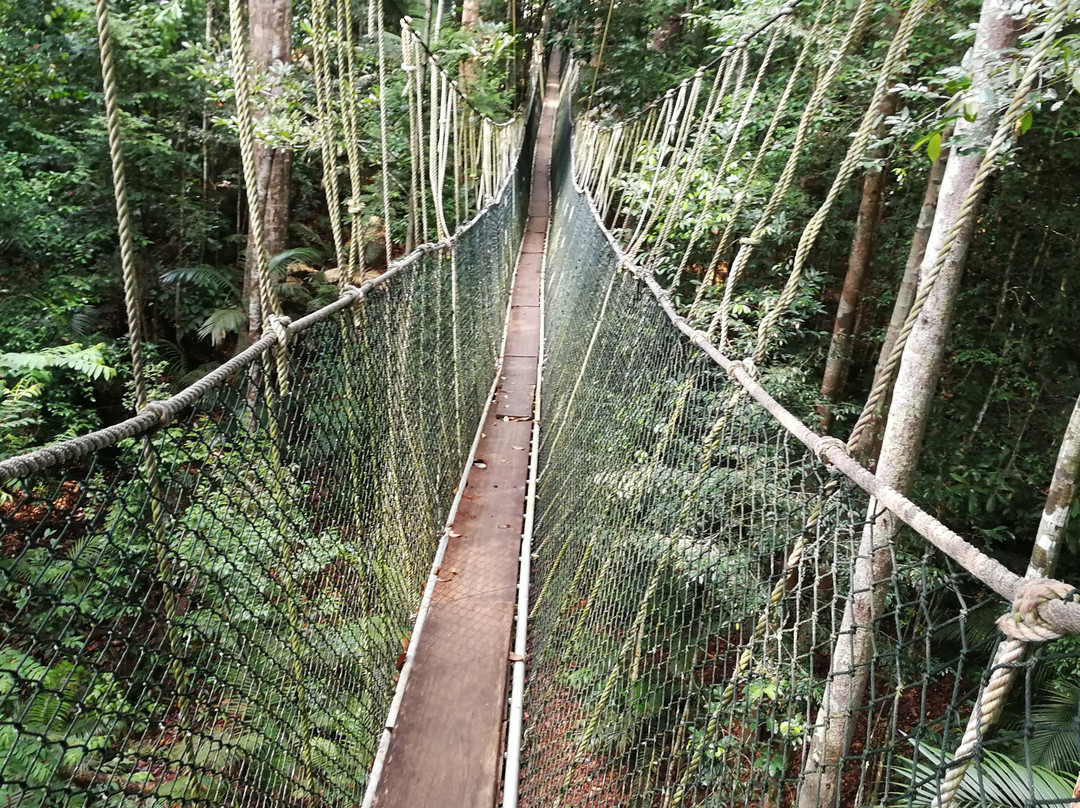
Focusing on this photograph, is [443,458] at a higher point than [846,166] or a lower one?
lower

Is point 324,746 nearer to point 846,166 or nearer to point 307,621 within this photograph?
point 307,621

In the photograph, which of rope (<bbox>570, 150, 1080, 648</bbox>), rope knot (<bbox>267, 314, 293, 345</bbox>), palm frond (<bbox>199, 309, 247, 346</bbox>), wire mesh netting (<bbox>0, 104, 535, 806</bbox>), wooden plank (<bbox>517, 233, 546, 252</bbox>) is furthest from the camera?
wooden plank (<bbox>517, 233, 546, 252</bbox>)

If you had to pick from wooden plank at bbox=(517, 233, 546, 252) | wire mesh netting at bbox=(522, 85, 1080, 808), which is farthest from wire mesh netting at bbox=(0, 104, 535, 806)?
wooden plank at bbox=(517, 233, 546, 252)

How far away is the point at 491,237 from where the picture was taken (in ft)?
14.5

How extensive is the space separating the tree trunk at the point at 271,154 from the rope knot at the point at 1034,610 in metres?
3.32

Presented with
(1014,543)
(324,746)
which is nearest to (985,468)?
(1014,543)

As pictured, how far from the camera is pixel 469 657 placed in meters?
2.19

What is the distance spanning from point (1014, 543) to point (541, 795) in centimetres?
345

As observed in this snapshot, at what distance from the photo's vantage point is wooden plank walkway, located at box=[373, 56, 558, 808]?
5.87 feet

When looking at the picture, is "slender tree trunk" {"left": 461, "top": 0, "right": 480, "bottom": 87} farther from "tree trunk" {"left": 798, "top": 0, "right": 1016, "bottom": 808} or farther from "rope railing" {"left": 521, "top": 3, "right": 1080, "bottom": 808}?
"tree trunk" {"left": 798, "top": 0, "right": 1016, "bottom": 808}

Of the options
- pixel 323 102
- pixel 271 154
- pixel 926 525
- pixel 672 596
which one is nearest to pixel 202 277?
pixel 271 154

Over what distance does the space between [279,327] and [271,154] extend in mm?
2824

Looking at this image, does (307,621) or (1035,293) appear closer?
(307,621)

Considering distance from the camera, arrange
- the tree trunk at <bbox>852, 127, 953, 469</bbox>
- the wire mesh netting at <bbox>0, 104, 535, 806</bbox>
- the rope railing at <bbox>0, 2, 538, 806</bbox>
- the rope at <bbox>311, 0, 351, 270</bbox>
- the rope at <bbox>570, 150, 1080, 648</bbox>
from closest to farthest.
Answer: the rope at <bbox>570, 150, 1080, 648</bbox> → the rope railing at <bbox>0, 2, 538, 806</bbox> → the wire mesh netting at <bbox>0, 104, 535, 806</bbox> → the rope at <bbox>311, 0, 351, 270</bbox> → the tree trunk at <bbox>852, 127, 953, 469</bbox>
